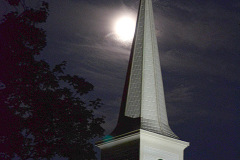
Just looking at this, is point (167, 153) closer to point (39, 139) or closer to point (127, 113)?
point (127, 113)

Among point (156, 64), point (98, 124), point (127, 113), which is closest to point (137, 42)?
point (156, 64)

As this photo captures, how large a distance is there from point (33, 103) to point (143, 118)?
7.29m

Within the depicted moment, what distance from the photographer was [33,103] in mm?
25344

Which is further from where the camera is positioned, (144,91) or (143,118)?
(144,91)

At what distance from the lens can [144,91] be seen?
98.7 ft

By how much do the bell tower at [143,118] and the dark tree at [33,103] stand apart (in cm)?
295

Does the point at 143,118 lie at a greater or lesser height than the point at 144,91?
lesser

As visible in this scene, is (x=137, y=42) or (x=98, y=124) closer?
(x=98, y=124)

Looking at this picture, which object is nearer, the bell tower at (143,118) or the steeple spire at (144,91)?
the bell tower at (143,118)

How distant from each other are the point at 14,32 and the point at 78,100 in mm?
5250

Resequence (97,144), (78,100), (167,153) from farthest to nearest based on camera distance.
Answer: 1. (97,144)
2. (167,153)
3. (78,100)

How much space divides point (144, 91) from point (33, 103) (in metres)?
7.75

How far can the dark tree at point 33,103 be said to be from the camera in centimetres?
2452

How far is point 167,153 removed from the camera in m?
29.4
